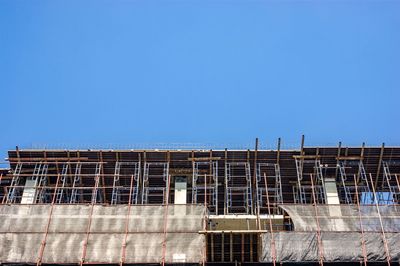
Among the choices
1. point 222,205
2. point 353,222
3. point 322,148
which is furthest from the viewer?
point 222,205

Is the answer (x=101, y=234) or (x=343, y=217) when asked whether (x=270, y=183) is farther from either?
(x=101, y=234)

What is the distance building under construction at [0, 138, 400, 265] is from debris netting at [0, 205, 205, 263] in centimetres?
5

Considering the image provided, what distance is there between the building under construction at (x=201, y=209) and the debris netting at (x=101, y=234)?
0.16 feet

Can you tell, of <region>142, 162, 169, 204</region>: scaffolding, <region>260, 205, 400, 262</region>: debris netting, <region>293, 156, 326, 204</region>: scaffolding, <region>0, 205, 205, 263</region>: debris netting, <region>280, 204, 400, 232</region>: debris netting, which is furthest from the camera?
<region>142, 162, 169, 204</region>: scaffolding

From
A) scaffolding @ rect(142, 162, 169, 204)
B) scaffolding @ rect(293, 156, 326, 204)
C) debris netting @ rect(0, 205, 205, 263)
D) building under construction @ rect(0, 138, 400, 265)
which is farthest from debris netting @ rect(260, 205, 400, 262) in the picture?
scaffolding @ rect(142, 162, 169, 204)

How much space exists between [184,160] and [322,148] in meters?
8.24

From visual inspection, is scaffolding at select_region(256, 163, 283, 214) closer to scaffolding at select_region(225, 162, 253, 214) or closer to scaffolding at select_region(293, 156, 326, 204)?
scaffolding at select_region(225, 162, 253, 214)

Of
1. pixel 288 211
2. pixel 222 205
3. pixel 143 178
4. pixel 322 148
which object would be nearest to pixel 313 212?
pixel 288 211

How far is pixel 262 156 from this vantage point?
105ft

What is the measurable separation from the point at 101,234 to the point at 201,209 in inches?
200

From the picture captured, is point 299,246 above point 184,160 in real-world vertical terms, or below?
below

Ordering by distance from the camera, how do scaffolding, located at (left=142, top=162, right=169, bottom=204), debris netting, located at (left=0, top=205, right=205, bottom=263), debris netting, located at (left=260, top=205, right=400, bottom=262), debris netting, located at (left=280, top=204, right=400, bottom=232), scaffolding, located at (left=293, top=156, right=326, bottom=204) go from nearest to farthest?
debris netting, located at (left=260, top=205, right=400, bottom=262), debris netting, located at (left=0, top=205, right=205, bottom=263), debris netting, located at (left=280, top=204, right=400, bottom=232), scaffolding, located at (left=293, top=156, right=326, bottom=204), scaffolding, located at (left=142, top=162, right=169, bottom=204)

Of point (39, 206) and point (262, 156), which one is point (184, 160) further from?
point (39, 206)

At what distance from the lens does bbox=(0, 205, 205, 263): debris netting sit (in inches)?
1007
